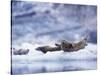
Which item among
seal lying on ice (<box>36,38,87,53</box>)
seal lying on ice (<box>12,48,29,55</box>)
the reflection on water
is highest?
seal lying on ice (<box>36,38,87,53</box>)

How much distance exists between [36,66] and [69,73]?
1.16 feet

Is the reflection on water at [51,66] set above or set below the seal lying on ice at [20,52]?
below

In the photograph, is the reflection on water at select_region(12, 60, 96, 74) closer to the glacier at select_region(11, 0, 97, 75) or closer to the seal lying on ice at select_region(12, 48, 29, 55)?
the glacier at select_region(11, 0, 97, 75)

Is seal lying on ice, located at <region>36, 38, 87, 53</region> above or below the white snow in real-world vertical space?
above

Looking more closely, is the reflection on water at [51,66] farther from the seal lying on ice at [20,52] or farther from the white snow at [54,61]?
the seal lying on ice at [20,52]

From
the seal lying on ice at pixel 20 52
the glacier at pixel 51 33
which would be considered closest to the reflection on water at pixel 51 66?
the glacier at pixel 51 33

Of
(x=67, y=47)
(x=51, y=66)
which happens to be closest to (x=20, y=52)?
(x=51, y=66)

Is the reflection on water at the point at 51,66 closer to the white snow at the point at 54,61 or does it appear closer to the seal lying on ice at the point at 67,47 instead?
the white snow at the point at 54,61

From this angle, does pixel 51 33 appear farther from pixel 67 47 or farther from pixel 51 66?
pixel 51 66

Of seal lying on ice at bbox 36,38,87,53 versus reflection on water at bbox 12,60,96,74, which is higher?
seal lying on ice at bbox 36,38,87,53

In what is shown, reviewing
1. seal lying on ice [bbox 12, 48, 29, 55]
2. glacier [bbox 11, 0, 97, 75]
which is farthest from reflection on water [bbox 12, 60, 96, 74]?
seal lying on ice [bbox 12, 48, 29, 55]

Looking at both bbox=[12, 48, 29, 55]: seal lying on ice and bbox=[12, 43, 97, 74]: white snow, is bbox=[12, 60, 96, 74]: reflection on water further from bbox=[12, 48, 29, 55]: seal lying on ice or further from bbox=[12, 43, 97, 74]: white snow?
bbox=[12, 48, 29, 55]: seal lying on ice

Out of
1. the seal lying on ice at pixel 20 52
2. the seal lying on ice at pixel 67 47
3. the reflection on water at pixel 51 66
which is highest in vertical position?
the seal lying on ice at pixel 67 47

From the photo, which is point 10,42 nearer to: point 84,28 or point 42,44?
point 42,44
